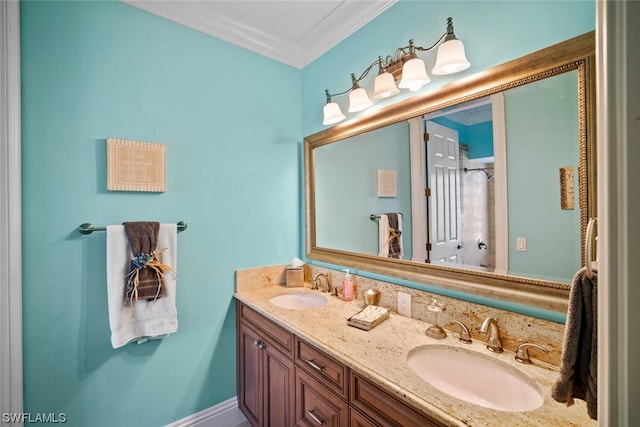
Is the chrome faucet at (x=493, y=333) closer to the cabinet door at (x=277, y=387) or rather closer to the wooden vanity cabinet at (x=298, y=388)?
the wooden vanity cabinet at (x=298, y=388)

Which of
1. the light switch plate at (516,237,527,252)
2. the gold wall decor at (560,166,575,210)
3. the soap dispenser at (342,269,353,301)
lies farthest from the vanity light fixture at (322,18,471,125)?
the soap dispenser at (342,269,353,301)

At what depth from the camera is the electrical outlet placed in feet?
4.61

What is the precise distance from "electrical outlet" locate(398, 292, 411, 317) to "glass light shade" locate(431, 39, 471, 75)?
1059 mm

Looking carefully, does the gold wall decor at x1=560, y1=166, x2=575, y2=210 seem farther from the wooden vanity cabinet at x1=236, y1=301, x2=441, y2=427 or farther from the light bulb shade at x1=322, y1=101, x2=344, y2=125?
the light bulb shade at x1=322, y1=101, x2=344, y2=125

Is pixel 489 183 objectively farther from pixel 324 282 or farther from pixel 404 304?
pixel 324 282

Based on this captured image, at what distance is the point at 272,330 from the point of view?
1479 mm

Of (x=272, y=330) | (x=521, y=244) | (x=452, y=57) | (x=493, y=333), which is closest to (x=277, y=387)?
(x=272, y=330)

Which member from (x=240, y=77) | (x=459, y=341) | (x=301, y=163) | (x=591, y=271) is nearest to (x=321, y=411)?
(x=459, y=341)

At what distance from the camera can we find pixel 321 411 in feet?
3.83

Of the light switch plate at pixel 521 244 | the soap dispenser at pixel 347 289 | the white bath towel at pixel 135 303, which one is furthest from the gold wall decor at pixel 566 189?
the white bath towel at pixel 135 303

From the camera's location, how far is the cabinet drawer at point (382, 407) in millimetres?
823

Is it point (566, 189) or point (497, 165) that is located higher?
point (497, 165)

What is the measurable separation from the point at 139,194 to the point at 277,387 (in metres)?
1.26

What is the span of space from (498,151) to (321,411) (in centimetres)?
129
